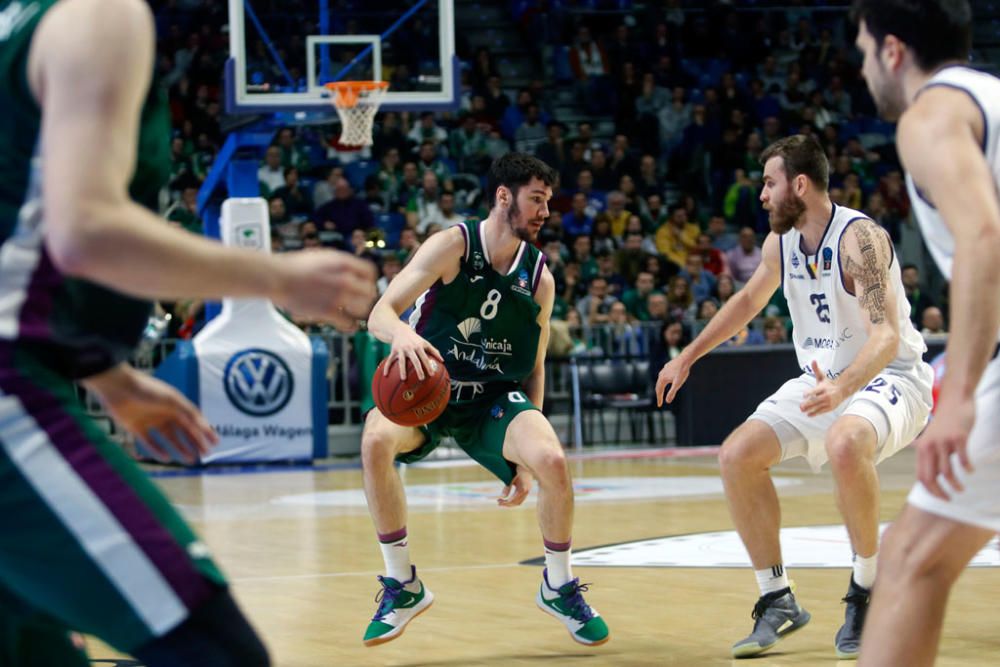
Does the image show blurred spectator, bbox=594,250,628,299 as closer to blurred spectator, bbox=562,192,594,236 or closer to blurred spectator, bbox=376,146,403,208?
blurred spectator, bbox=562,192,594,236

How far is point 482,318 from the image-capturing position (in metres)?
6.14

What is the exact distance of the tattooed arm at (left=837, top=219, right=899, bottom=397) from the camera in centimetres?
533

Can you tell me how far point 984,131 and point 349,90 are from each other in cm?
997

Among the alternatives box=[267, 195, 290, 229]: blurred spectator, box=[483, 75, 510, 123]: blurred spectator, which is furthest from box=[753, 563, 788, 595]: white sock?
box=[483, 75, 510, 123]: blurred spectator

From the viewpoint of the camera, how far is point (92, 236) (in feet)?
7.04

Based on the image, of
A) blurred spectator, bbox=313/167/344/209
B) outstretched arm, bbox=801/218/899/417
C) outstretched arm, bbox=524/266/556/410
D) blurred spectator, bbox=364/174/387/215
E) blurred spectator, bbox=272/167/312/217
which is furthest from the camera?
blurred spectator, bbox=364/174/387/215

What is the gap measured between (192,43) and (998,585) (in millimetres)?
14549

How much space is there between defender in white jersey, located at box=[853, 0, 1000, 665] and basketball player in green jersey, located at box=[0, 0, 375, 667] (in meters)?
1.23

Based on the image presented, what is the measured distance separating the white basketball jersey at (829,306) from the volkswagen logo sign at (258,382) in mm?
8248

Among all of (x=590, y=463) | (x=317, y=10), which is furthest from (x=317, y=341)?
(x=317, y=10)

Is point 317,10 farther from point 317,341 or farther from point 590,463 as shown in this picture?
point 590,463

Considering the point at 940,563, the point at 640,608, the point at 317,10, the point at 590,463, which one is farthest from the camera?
the point at 317,10

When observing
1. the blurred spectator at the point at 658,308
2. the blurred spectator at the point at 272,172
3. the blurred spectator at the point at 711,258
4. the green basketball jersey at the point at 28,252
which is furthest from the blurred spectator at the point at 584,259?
the green basketball jersey at the point at 28,252

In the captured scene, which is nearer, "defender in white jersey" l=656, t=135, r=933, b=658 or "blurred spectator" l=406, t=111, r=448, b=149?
"defender in white jersey" l=656, t=135, r=933, b=658
